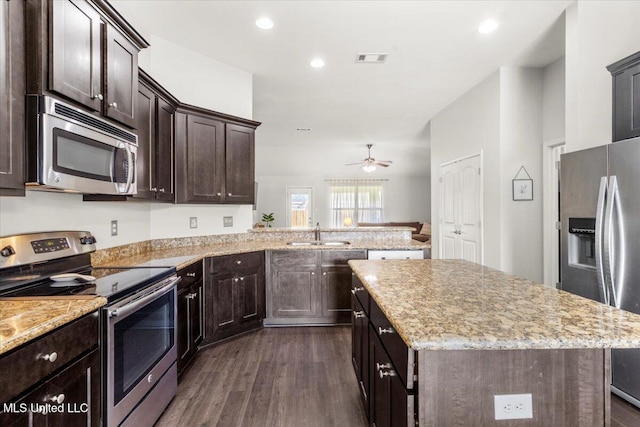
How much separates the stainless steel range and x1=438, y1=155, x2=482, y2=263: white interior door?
11.9 feet

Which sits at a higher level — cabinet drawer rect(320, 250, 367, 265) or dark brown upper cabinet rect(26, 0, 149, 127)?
dark brown upper cabinet rect(26, 0, 149, 127)

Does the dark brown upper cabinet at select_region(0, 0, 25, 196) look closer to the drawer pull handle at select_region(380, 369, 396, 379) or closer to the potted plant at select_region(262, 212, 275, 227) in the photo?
the drawer pull handle at select_region(380, 369, 396, 379)

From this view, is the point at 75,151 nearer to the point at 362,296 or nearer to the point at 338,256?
the point at 362,296

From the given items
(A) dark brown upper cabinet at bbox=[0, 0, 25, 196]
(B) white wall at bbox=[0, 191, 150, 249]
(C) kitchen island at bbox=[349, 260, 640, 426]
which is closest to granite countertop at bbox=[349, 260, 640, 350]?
(C) kitchen island at bbox=[349, 260, 640, 426]

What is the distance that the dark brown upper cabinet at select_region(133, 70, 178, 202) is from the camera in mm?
2385

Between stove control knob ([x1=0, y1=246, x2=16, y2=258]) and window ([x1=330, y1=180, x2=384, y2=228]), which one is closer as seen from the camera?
stove control knob ([x1=0, y1=246, x2=16, y2=258])

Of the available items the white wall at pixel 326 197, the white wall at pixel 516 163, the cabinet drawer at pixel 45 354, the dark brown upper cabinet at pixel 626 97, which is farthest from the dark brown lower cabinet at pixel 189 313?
the white wall at pixel 326 197

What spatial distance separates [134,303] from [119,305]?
0.11 metres

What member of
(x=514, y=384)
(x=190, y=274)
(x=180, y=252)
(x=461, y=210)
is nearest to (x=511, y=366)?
(x=514, y=384)

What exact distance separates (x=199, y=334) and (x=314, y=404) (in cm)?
121

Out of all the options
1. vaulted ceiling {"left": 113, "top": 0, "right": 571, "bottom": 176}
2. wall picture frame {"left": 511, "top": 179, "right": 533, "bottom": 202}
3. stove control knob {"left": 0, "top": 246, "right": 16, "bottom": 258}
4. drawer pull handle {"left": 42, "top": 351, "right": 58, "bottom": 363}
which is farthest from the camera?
wall picture frame {"left": 511, "top": 179, "right": 533, "bottom": 202}

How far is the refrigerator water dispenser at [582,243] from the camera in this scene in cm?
222

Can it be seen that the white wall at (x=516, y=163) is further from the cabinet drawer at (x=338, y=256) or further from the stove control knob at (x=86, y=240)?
the stove control knob at (x=86, y=240)

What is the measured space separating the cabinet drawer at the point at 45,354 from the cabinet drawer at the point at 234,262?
1.55 metres
